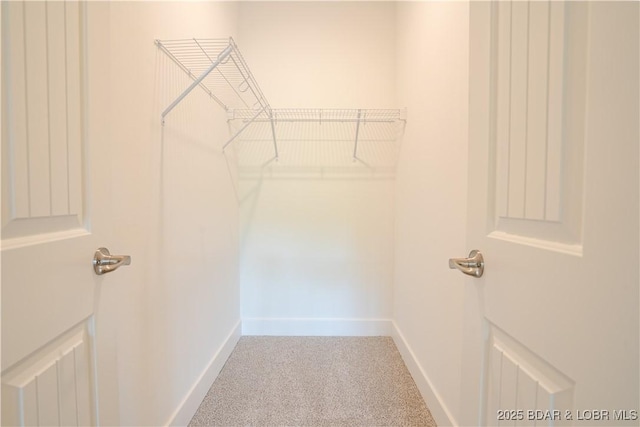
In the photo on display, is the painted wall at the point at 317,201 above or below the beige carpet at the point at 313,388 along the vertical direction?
above

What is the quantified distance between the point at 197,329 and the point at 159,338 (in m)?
0.38

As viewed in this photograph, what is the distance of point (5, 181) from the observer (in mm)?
471

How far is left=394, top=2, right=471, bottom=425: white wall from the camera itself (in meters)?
1.22

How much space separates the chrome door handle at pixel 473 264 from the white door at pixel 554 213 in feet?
0.06

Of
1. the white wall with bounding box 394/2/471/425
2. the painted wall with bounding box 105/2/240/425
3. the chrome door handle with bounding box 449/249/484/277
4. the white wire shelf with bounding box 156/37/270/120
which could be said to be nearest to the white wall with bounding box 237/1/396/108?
the white wall with bounding box 394/2/471/425

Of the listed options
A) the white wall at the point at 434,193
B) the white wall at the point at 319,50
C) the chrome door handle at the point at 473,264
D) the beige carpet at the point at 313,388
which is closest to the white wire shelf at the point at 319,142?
the white wall at the point at 319,50

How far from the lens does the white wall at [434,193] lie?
122 centimetres

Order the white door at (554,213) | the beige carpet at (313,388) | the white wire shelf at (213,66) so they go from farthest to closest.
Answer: the beige carpet at (313,388) < the white wire shelf at (213,66) < the white door at (554,213)

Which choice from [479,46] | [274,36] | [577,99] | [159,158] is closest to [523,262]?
[577,99]

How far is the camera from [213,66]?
114 cm

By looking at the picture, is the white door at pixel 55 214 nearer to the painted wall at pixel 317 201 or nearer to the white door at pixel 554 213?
the white door at pixel 554 213

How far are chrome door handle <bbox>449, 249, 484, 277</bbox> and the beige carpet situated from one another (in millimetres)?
1179

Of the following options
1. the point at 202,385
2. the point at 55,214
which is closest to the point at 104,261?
the point at 55,214

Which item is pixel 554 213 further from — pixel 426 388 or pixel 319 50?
pixel 319 50
